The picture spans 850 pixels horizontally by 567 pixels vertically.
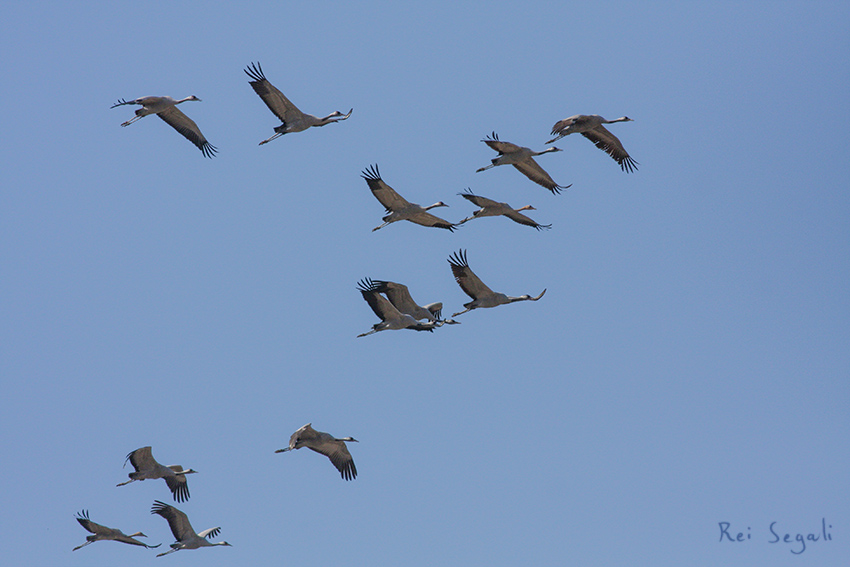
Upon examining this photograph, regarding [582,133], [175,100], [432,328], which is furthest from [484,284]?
[175,100]

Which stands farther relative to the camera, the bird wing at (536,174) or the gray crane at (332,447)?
the bird wing at (536,174)

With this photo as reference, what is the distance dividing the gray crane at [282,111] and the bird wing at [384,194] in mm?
2356

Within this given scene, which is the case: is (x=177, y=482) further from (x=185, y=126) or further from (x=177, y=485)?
(x=185, y=126)

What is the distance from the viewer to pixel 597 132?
29984 millimetres

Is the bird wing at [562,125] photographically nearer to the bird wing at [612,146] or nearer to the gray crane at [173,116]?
the bird wing at [612,146]

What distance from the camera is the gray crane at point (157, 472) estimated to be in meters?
29.1

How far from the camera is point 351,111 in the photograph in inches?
1186

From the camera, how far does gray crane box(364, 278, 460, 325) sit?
28453 millimetres

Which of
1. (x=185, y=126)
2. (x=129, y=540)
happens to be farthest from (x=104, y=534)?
(x=185, y=126)

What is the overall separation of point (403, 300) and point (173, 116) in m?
7.79

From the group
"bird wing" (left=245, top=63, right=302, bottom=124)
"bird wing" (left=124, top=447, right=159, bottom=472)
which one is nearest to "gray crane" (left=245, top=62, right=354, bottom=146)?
"bird wing" (left=245, top=63, right=302, bottom=124)

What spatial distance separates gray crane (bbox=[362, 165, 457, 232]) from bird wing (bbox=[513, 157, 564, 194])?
2.15 metres

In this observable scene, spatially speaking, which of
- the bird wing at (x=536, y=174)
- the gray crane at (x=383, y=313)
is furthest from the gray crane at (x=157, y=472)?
the bird wing at (x=536, y=174)

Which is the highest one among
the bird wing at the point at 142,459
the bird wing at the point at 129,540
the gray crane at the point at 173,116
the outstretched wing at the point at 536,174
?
the gray crane at the point at 173,116
